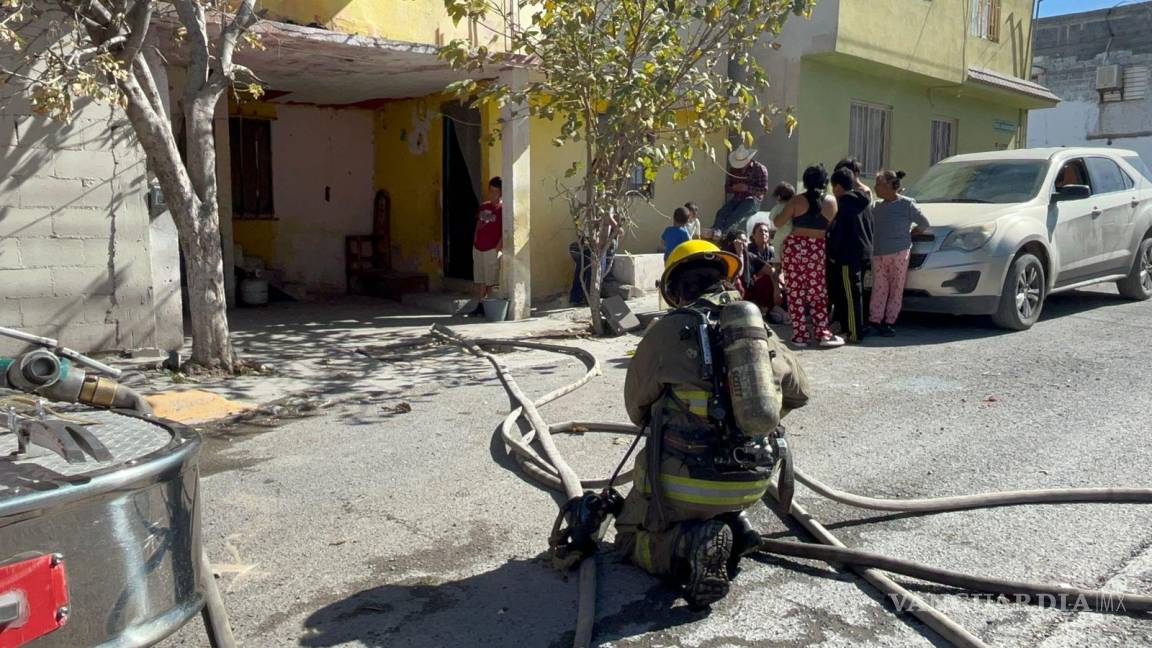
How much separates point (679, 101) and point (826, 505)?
551 centimetres

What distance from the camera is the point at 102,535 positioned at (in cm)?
199

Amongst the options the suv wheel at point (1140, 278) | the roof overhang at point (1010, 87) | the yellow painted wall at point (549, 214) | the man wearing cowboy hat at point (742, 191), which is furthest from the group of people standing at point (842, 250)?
the roof overhang at point (1010, 87)

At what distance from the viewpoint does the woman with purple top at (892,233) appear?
8305 millimetres

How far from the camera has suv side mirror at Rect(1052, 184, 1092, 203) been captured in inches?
350

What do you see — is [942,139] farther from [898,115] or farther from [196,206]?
[196,206]

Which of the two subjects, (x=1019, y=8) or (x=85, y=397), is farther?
(x=1019, y=8)

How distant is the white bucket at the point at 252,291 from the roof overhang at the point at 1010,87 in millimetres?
11717

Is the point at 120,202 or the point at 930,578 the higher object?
the point at 120,202

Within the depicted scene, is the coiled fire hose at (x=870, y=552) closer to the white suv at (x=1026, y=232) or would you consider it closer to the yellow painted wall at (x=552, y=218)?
the white suv at (x=1026, y=232)

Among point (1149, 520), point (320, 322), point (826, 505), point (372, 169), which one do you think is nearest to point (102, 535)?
point (826, 505)

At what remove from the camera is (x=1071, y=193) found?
29.3ft

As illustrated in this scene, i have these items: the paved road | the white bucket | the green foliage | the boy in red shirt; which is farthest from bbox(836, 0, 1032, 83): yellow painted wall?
the white bucket

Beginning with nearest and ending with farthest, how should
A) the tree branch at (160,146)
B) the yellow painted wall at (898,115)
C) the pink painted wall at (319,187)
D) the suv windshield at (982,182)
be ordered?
the tree branch at (160,146)
the suv windshield at (982,182)
the pink painted wall at (319,187)
the yellow painted wall at (898,115)

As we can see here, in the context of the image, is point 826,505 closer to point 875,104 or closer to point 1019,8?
point 875,104
